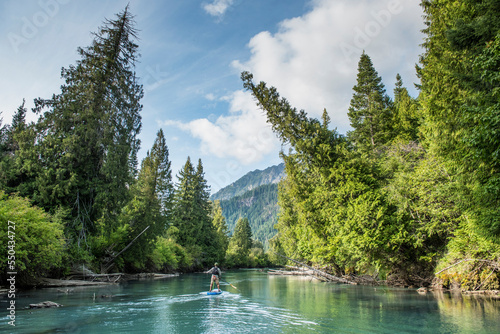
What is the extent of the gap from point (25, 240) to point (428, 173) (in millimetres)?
25631

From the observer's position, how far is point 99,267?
29.2 m

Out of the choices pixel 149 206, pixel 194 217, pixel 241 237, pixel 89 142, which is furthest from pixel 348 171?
pixel 241 237

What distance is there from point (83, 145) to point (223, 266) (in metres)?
57.2

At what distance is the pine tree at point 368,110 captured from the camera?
112 ft

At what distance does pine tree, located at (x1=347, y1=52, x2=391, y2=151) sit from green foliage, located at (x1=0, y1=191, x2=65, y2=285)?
103 ft

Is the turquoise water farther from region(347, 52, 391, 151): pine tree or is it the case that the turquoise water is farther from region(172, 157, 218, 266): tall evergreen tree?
region(172, 157, 218, 266): tall evergreen tree

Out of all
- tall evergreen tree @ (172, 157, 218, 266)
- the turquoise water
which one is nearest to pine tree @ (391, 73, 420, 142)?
the turquoise water

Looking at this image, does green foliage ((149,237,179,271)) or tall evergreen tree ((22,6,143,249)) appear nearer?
tall evergreen tree ((22,6,143,249))

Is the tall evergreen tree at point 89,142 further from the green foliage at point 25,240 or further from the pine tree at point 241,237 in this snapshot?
the pine tree at point 241,237

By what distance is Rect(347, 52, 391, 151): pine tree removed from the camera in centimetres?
3412

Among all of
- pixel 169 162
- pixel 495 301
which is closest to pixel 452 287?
pixel 495 301

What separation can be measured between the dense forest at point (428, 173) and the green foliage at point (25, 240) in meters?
18.5

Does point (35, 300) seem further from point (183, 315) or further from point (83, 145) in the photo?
point (83, 145)

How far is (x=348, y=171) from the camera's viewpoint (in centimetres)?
2258
